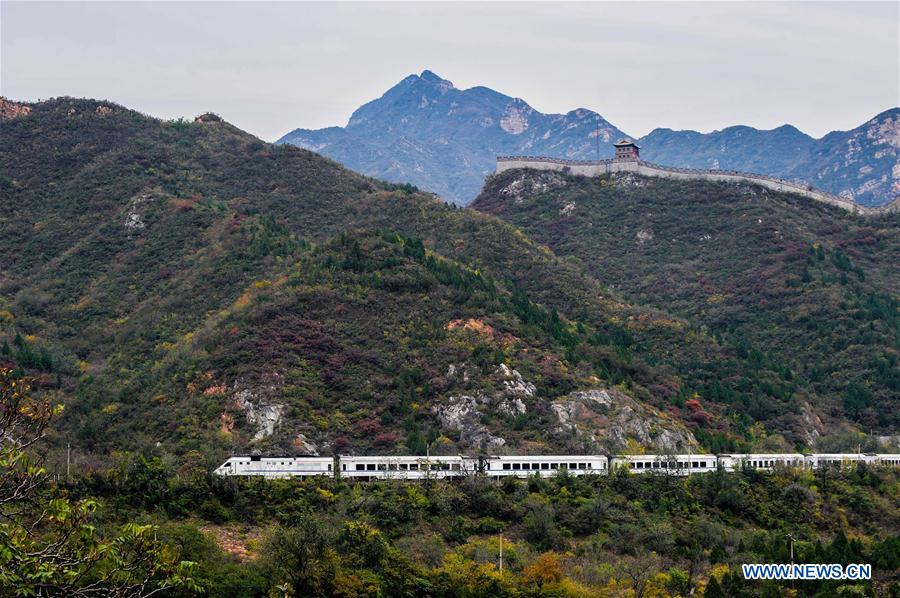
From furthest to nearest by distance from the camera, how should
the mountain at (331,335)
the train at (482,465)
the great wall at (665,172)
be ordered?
the great wall at (665,172)
the mountain at (331,335)
the train at (482,465)

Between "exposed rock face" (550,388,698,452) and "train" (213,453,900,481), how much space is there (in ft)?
11.4

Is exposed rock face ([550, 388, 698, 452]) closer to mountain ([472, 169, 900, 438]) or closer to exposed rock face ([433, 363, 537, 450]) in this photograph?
exposed rock face ([433, 363, 537, 450])

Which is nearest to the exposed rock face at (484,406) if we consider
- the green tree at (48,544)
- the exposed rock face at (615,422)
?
the exposed rock face at (615,422)

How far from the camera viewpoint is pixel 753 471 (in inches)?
2554

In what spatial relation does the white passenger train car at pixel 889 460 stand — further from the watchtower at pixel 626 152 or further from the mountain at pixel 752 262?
the watchtower at pixel 626 152

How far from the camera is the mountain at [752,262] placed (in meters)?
93.2

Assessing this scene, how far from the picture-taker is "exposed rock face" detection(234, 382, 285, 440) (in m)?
64.0

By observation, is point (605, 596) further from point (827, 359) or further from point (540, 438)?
point (827, 359)

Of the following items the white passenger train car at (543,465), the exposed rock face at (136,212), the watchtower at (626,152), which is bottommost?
the white passenger train car at (543,465)

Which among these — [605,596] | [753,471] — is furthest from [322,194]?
[605,596]

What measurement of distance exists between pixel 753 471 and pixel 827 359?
108 ft

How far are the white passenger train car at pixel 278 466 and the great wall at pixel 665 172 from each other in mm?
86291

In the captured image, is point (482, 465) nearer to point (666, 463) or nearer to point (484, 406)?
point (484, 406)

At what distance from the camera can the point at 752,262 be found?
11238 centimetres
